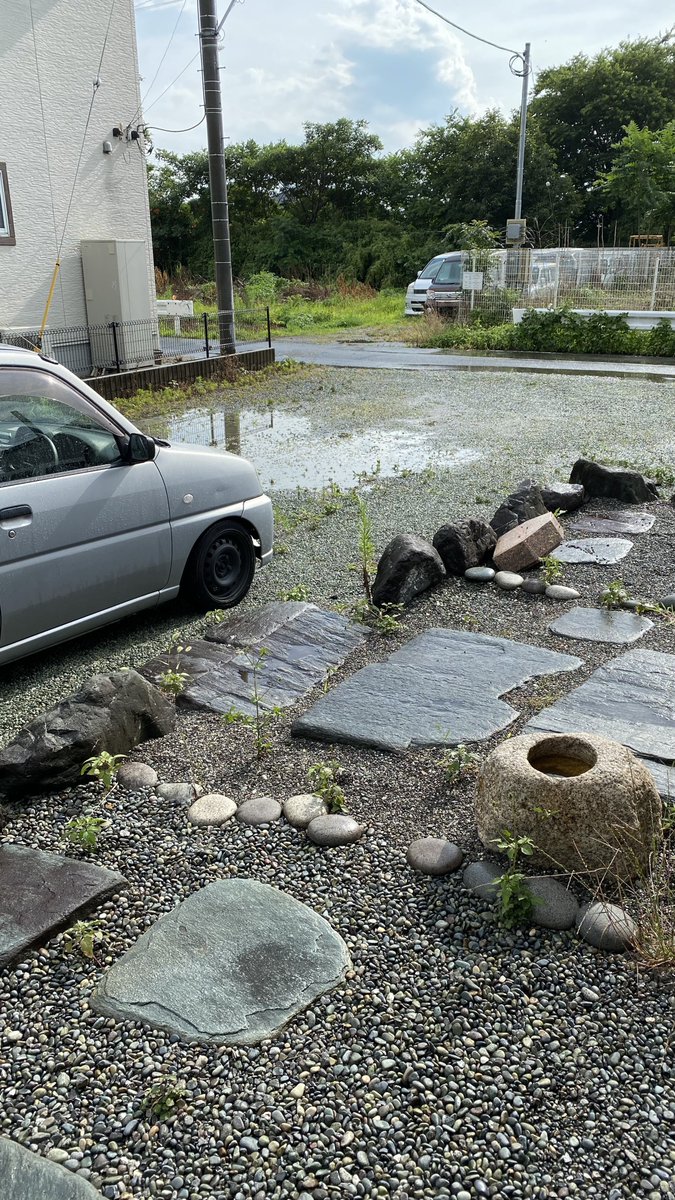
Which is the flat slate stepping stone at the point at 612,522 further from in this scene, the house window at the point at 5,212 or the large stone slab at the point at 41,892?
the house window at the point at 5,212

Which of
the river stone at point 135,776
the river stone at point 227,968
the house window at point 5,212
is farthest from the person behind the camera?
the house window at point 5,212

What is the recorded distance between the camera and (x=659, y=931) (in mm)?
2727

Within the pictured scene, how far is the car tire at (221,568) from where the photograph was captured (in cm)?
564

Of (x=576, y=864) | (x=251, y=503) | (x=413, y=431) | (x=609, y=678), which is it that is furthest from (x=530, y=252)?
(x=576, y=864)

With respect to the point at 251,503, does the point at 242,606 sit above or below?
below

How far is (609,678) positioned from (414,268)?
3208 centimetres

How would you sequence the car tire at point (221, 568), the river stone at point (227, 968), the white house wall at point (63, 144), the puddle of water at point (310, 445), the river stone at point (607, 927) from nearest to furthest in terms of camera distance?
the river stone at point (227, 968) < the river stone at point (607, 927) < the car tire at point (221, 568) < the puddle of water at point (310, 445) < the white house wall at point (63, 144)

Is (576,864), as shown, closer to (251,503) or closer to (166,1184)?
(166,1184)

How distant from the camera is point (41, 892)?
3.07 m

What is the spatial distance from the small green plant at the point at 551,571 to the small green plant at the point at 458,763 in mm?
2321

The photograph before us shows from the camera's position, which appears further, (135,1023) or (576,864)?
(576,864)

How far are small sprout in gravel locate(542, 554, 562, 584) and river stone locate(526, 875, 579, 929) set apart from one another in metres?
3.14

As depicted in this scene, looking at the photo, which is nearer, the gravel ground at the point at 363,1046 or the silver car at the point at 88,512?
the gravel ground at the point at 363,1046

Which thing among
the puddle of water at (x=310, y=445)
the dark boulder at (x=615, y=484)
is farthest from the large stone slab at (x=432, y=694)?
the puddle of water at (x=310, y=445)
